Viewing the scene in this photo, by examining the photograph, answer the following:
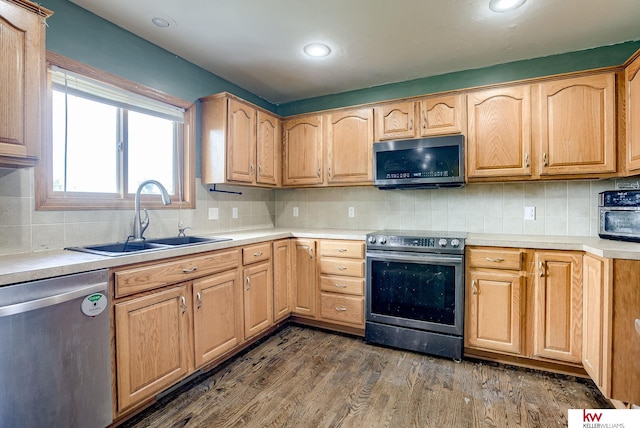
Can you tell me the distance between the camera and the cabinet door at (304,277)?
2.97 metres

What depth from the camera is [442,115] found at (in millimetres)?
2730

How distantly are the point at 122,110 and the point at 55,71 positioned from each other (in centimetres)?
43

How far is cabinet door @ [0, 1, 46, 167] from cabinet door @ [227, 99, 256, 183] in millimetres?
1332

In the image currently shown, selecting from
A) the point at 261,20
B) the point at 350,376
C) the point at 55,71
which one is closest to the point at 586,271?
the point at 350,376

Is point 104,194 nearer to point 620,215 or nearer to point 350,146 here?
point 350,146

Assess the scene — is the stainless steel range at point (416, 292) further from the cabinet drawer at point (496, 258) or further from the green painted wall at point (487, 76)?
the green painted wall at point (487, 76)

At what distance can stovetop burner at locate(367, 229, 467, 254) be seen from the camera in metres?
2.41

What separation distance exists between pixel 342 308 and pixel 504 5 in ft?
8.13

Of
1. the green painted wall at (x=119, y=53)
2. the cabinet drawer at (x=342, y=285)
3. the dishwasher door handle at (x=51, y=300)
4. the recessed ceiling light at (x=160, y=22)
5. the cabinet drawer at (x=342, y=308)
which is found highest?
the recessed ceiling light at (x=160, y=22)

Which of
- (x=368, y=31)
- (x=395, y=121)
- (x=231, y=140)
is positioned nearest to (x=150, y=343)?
(x=231, y=140)

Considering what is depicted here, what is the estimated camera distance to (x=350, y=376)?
2.21 meters

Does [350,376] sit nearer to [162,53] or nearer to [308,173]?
[308,173]

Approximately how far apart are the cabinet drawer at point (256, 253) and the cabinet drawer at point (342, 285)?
570mm

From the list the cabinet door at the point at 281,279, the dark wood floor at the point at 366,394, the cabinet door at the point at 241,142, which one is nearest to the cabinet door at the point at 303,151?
the cabinet door at the point at 241,142
